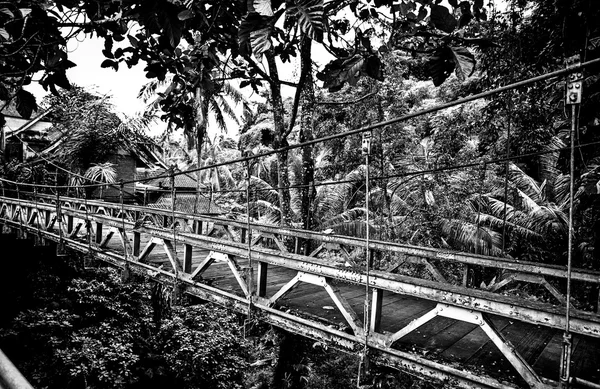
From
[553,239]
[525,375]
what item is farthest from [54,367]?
[553,239]

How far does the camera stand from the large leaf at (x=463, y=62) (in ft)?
4.70

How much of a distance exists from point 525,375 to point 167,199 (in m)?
18.9

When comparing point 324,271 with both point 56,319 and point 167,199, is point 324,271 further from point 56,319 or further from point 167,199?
point 167,199

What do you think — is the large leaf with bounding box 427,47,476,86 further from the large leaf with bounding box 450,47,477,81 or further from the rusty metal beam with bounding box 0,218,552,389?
the rusty metal beam with bounding box 0,218,552,389

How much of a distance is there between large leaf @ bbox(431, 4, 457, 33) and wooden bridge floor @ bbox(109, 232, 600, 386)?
1836 mm

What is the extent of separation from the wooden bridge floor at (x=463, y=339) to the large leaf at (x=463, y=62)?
1655mm

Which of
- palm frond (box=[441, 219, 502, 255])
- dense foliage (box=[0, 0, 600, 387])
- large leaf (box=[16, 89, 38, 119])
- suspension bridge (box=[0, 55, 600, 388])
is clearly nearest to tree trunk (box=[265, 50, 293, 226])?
dense foliage (box=[0, 0, 600, 387])

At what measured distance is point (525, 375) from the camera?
1.86 m

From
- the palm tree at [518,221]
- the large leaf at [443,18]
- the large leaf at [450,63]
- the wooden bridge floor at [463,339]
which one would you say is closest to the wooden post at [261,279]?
the wooden bridge floor at [463,339]

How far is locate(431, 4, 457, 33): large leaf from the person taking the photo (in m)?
1.37

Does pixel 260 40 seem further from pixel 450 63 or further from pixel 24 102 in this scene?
pixel 24 102

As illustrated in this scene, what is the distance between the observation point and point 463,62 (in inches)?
57.0

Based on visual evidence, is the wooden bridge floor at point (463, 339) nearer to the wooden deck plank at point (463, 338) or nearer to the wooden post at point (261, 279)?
the wooden deck plank at point (463, 338)

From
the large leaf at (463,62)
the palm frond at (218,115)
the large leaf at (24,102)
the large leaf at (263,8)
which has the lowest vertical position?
the large leaf at (24,102)
